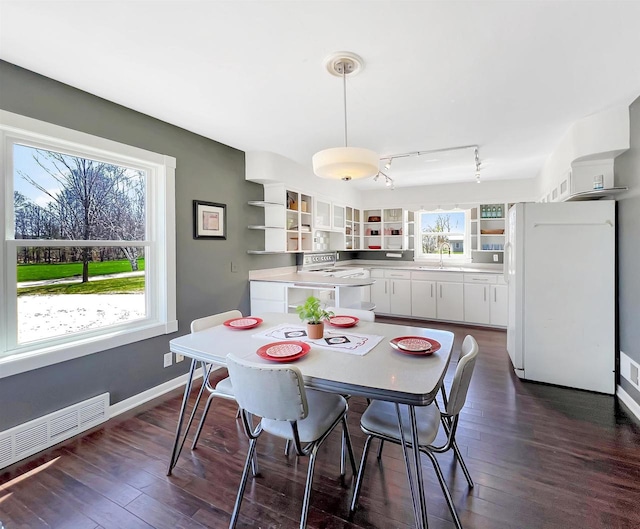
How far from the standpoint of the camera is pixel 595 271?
114 inches

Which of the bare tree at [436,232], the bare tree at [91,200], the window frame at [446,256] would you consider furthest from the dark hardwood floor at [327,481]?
the bare tree at [436,232]

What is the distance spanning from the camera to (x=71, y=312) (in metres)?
2.43

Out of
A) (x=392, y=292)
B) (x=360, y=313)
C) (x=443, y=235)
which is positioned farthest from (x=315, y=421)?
(x=443, y=235)

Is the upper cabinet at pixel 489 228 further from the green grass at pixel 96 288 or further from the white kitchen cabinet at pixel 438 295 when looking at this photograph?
the green grass at pixel 96 288

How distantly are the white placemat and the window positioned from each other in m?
4.45

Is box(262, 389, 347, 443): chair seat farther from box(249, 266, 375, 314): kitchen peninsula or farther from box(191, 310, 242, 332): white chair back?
box(249, 266, 375, 314): kitchen peninsula

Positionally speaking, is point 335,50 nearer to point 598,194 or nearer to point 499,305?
point 598,194

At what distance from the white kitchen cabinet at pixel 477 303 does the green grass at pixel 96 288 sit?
14.9 feet

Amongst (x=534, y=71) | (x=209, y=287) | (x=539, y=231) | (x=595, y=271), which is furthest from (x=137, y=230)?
(x=595, y=271)

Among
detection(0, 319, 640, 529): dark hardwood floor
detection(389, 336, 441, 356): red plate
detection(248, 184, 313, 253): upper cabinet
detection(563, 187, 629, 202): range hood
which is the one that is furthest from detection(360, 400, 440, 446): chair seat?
detection(248, 184, 313, 253): upper cabinet

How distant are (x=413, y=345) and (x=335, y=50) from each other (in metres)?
1.74

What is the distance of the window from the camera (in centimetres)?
592

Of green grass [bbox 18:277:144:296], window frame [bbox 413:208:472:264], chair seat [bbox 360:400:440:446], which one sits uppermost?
window frame [bbox 413:208:472:264]

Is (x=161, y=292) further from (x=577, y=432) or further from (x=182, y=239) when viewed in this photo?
(x=577, y=432)
